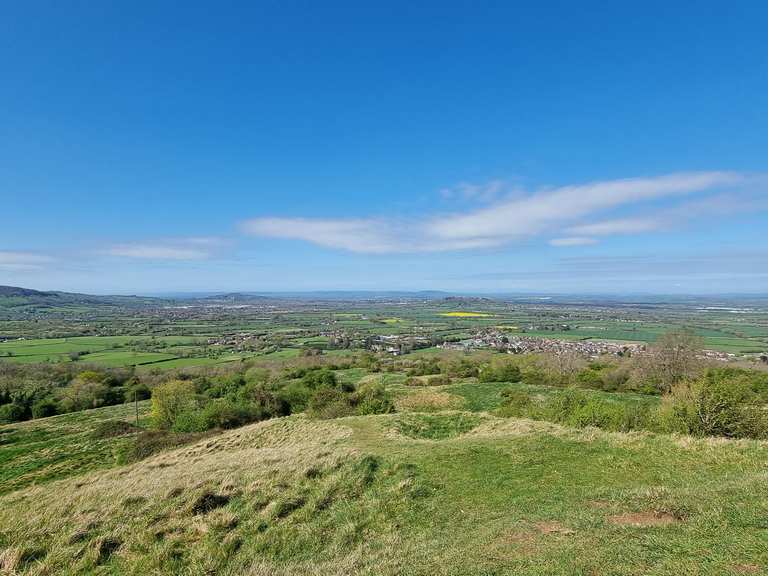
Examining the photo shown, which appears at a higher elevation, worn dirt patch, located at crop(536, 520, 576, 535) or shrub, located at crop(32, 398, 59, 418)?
worn dirt patch, located at crop(536, 520, 576, 535)

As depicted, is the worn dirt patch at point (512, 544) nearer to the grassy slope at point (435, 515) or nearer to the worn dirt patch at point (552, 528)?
the grassy slope at point (435, 515)

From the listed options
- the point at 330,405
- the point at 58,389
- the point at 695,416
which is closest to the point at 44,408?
the point at 58,389

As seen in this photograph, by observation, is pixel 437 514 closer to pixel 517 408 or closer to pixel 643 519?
pixel 643 519

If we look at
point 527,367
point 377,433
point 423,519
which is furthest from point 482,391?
point 423,519

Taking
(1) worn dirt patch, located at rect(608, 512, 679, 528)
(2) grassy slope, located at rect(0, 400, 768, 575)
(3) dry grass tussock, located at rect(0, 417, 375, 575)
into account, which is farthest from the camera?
(3) dry grass tussock, located at rect(0, 417, 375, 575)

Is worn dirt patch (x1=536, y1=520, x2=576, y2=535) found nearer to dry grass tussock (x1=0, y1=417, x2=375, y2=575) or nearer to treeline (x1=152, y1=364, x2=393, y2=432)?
dry grass tussock (x1=0, y1=417, x2=375, y2=575)

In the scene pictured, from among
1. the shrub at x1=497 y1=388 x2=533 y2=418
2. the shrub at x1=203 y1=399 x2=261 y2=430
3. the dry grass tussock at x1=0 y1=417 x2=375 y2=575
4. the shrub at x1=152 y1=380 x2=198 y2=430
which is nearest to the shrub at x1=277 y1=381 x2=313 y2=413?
the shrub at x1=203 y1=399 x2=261 y2=430
